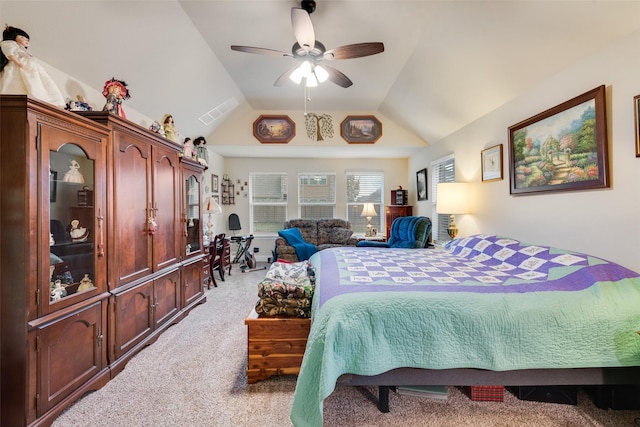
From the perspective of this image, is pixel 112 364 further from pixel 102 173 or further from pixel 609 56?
pixel 609 56

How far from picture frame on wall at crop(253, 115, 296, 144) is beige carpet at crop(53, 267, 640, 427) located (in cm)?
378

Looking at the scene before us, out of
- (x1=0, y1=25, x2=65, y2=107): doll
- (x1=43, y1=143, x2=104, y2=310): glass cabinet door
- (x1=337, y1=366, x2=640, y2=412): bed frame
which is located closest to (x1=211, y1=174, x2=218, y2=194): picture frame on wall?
(x1=43, y1=143, x2=104, y2=310): glass cabinet door

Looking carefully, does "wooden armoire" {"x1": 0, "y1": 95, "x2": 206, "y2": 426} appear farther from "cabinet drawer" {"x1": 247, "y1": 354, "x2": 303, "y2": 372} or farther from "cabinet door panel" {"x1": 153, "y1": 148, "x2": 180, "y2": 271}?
"cabinet drawer" {"x1": 247, "y1": 354, "x2": 303, "y2": 372}

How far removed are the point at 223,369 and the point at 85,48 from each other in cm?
277

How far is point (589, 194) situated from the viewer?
6.33 ft

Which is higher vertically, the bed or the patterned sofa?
the patterned sofa

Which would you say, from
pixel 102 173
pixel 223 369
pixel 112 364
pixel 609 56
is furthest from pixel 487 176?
pixel 112 364

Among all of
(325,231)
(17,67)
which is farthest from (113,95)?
(325,231)

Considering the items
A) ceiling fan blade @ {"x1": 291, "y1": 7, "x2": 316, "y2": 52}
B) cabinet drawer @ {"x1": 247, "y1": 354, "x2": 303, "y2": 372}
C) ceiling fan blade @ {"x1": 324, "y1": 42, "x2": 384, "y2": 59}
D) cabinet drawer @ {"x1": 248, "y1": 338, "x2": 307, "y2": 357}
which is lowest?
cabinet drawer @ {"x1": 247, "y1": 354, "x2": 303, "y2": 372}

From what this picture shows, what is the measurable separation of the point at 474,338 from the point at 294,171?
17.2 ft

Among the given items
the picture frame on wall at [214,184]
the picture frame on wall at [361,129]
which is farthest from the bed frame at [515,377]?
the picture frame on wall at [214,184]

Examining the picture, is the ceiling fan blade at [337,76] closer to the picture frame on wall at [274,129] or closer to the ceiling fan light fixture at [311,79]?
the ceiling fan light fixture at [311,79]

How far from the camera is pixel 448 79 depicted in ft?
9.96

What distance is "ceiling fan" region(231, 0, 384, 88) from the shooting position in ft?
6.50
